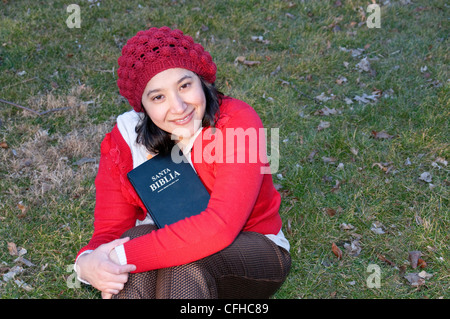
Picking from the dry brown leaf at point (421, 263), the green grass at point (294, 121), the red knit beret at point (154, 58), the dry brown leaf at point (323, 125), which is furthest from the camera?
the dry brown leaf at point (323, 125)

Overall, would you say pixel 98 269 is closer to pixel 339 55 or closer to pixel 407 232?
pixel 407 232

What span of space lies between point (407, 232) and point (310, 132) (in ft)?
5.82

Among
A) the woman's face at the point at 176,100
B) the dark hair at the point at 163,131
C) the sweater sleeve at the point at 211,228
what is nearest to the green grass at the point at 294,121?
the sweater sleeve at the point at 211,228

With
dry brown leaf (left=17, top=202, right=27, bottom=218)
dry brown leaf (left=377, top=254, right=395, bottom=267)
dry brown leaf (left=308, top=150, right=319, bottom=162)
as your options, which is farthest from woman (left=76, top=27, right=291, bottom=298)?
dry brown leaf (left=308, top=150, right=319, bottom=162)

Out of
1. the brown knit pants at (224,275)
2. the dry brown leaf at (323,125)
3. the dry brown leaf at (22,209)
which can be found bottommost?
the dry brown leaf at (323,125)

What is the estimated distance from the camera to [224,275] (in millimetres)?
2715

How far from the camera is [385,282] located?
3.49 meters

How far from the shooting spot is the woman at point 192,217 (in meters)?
2.55

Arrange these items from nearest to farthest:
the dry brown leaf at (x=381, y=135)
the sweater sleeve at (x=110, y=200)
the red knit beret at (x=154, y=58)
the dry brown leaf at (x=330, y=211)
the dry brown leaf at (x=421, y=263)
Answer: the red knit beret at (x=154, y=58)
the sweater sleeve at (x=110, y=200)
the dry brown leaf at (x=421, y=263)
the dry brown leaf at (x=330, y=211)
the dry brown leaf at (x=381, y=135)

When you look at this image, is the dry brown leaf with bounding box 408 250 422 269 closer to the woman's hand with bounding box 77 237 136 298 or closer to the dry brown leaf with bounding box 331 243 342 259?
the dry brown leaf with bounding box 331 243 342 259

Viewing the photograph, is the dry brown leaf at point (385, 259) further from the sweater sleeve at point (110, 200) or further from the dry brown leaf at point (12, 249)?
the dry brown leaf at point (12, 249)

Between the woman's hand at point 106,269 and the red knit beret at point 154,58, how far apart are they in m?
1.00

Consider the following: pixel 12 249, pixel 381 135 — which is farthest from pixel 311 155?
pixel 12 249
